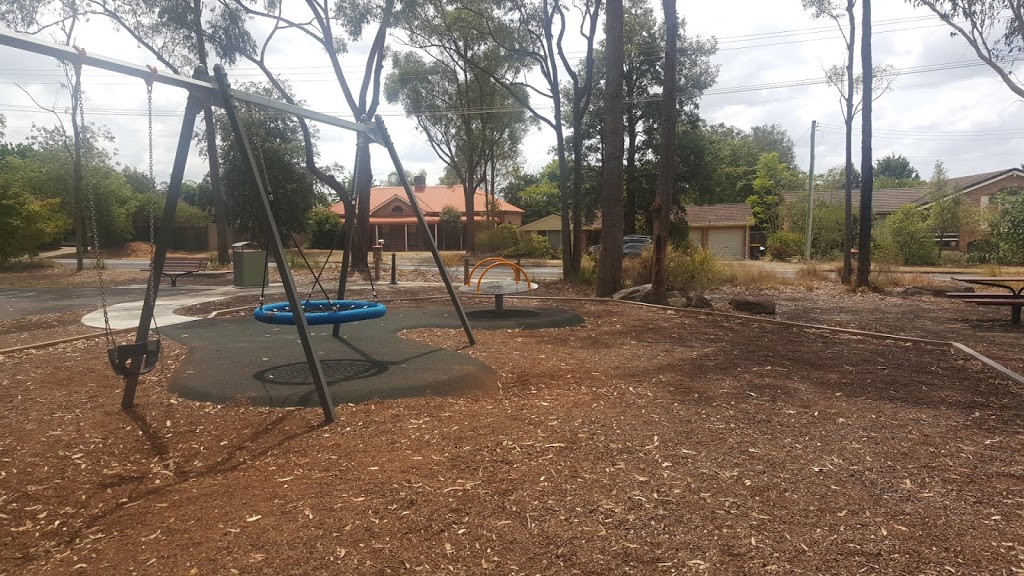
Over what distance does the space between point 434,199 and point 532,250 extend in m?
19.9

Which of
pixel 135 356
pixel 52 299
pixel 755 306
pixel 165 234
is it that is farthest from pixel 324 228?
pixel 135 356

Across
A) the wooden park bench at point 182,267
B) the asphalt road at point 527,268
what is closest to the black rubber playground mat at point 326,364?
the wooden park bench at point 182,267

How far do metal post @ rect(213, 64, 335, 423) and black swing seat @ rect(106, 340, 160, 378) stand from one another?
3.44 ft

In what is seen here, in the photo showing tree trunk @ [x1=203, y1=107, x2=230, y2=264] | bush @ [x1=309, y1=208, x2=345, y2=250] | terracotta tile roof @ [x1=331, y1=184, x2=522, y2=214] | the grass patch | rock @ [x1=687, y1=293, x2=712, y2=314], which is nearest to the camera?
rock @ [x1=687, y1=293, x2=712, y2=314]

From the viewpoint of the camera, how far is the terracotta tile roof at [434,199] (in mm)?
48156

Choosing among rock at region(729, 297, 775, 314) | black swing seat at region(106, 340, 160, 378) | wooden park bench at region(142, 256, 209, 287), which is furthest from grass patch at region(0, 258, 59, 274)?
rock at region(729, 297, 775, 314)

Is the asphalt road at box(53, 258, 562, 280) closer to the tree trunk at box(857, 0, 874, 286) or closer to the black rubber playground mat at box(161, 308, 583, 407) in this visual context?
the tree trunk at box(857, 0, 874, 286)

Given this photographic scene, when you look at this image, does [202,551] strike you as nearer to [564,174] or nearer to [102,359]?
[102,359]

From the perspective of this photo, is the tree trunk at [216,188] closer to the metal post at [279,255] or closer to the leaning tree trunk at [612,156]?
the leaning tree trunk at [612,156]

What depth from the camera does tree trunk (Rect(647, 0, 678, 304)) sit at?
10586 mm

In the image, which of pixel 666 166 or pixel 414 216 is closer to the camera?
pixel 666 166

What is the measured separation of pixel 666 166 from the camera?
11.3 meters

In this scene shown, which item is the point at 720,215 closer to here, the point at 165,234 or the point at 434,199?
the point at 434,199

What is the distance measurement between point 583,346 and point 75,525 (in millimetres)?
4803
